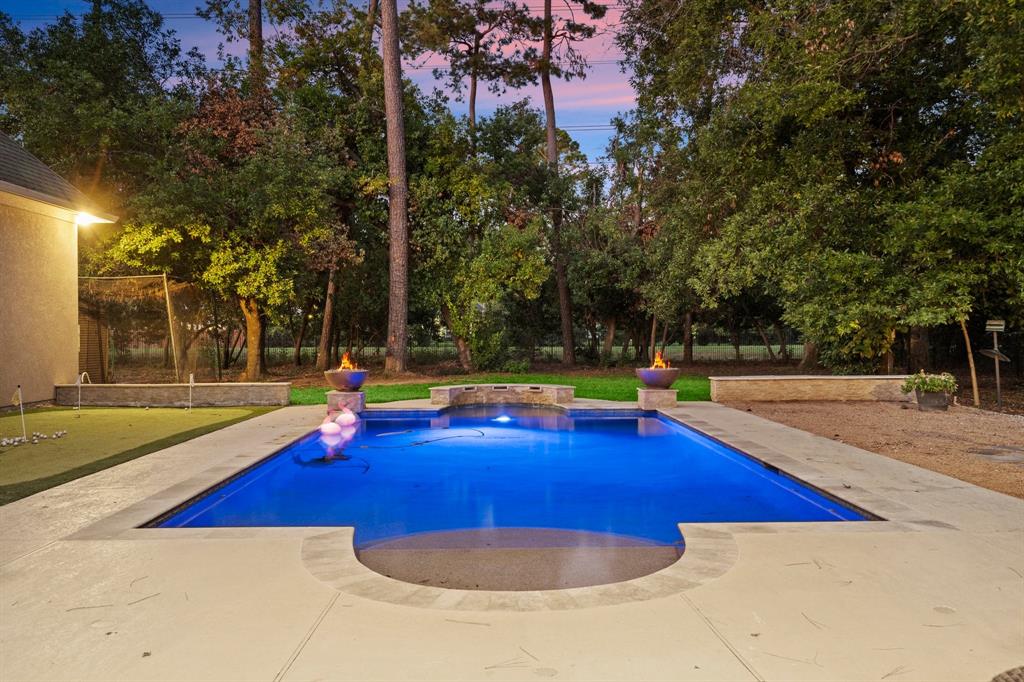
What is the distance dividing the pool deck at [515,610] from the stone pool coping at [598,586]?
2cm

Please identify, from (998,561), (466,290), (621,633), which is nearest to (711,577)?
(621,633)

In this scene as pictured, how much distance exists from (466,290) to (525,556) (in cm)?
1622

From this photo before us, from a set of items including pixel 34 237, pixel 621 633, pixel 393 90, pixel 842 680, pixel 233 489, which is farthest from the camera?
pixel 393 90

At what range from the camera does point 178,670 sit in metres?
2.63

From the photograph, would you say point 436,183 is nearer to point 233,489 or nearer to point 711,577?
point 233,489

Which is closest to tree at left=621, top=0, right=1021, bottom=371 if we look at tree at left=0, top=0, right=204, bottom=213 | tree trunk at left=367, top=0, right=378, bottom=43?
tree trunk at left=367, top=0, right=378, bottom=43

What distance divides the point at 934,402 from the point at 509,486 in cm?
884

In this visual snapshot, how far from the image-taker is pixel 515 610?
3262 millimetres

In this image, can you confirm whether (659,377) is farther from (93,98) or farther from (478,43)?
(478,43)

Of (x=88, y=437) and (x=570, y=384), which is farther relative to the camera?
(x=570, y=384)

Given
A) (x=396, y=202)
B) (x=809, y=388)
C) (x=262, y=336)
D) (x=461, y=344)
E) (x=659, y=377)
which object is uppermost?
(x=396, y=202)

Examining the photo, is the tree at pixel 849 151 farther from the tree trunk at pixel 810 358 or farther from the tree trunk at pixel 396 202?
the tree trunk at pixel 396 202

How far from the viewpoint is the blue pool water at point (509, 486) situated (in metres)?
5.89

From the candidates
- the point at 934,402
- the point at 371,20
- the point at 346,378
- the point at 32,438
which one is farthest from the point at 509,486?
the point at 371,20
